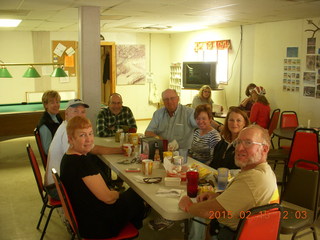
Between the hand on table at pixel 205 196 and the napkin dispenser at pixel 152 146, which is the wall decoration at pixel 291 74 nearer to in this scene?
the napkin dispenser at pixel 152 146

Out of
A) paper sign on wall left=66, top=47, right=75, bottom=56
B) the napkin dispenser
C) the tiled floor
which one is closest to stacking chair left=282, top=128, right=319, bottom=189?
the tiled floor

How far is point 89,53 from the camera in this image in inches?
207

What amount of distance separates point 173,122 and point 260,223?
2385 millimetres

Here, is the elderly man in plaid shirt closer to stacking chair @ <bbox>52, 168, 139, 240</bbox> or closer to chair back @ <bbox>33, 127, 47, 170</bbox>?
chair back @ <bbox>33, 127, 47, 170</bbox>

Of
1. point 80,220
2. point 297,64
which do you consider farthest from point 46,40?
point 80,220

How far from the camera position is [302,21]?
661 centimetres

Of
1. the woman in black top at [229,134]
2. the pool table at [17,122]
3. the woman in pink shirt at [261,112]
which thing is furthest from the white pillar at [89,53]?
the woman in pink shirt at [261,112]

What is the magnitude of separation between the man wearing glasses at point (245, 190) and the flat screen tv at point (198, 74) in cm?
652

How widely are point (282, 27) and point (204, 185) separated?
17.2 ft

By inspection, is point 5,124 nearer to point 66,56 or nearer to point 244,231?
point 66,56

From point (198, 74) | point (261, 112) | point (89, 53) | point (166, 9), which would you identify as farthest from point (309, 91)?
point (89, 53)

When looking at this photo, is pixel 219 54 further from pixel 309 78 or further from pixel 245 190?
pixel 245 190

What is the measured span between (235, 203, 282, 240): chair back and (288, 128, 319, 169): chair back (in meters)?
2.32

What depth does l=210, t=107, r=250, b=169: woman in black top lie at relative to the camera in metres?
Result: 3.28
